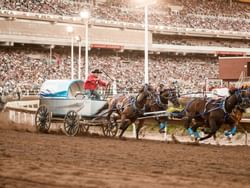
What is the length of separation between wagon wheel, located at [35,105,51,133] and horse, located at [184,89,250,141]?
483 centimetres

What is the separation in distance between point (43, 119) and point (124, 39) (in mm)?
29769

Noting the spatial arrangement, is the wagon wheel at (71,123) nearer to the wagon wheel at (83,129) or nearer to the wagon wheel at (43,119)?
the wagon wheel at (83,129)

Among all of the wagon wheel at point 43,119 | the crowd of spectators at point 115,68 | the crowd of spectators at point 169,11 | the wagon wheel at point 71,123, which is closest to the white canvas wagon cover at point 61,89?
the wagon wheel at point 43,119

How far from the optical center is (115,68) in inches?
1761

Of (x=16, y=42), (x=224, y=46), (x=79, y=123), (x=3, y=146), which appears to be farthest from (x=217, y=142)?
(x=224, y=46)

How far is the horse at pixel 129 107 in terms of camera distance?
16156 millimetres

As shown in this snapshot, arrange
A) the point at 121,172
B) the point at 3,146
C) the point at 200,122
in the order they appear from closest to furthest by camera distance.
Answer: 1. the point at 121,172
2. the point at 3,146
3. the point at 200,122

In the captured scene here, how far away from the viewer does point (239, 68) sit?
38.8 m

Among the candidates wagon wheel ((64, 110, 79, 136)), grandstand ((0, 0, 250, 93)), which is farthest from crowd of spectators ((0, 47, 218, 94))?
wagon wheel ((64, 110, 79, 136))

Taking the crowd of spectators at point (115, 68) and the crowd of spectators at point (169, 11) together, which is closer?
the crowd of spectators at point (115, 68)

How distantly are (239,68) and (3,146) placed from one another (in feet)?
95.8

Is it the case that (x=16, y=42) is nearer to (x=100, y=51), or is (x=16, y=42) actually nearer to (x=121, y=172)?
(x=100, y=51)

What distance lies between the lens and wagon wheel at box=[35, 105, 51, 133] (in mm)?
17859

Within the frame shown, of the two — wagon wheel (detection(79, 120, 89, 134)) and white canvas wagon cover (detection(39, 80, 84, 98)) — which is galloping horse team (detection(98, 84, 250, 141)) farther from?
white canvas wagon cover (detection(39, 80, 84, 98))
